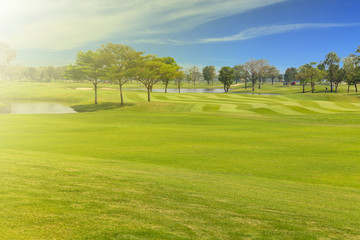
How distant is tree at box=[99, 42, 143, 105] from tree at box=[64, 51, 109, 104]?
5.43 feet

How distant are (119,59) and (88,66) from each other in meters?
8.39

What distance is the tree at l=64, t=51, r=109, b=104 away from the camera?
66.6 m

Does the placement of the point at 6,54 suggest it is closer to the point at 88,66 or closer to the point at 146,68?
the point at 88,66

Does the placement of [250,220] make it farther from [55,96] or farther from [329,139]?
[55,96]

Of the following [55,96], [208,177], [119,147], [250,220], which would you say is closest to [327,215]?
[250,220]

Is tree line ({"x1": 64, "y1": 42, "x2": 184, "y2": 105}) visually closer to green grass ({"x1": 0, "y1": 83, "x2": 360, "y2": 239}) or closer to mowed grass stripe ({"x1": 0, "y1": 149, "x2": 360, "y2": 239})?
green grass ({"x1": 0, "y1": 83, "x2": 360, "y2": 239})

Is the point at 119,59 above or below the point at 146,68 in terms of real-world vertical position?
above

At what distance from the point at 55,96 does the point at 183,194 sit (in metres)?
91.7

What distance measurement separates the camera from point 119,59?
220 feet

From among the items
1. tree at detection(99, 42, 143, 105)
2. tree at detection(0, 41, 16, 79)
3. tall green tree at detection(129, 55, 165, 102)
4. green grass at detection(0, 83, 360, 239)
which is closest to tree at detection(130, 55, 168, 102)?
tall green tree at detection(129, 55, 165, 102)

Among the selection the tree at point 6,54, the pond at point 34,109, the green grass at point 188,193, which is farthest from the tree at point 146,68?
the tree at point 6,54

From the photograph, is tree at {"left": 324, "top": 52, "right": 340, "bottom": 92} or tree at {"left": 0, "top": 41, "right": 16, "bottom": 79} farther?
tree at {"left": 0, "top": 41, "right": 16, "bottom": 79}

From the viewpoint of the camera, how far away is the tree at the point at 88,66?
6664 cm

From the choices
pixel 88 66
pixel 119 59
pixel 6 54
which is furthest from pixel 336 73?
pixel 6 54
